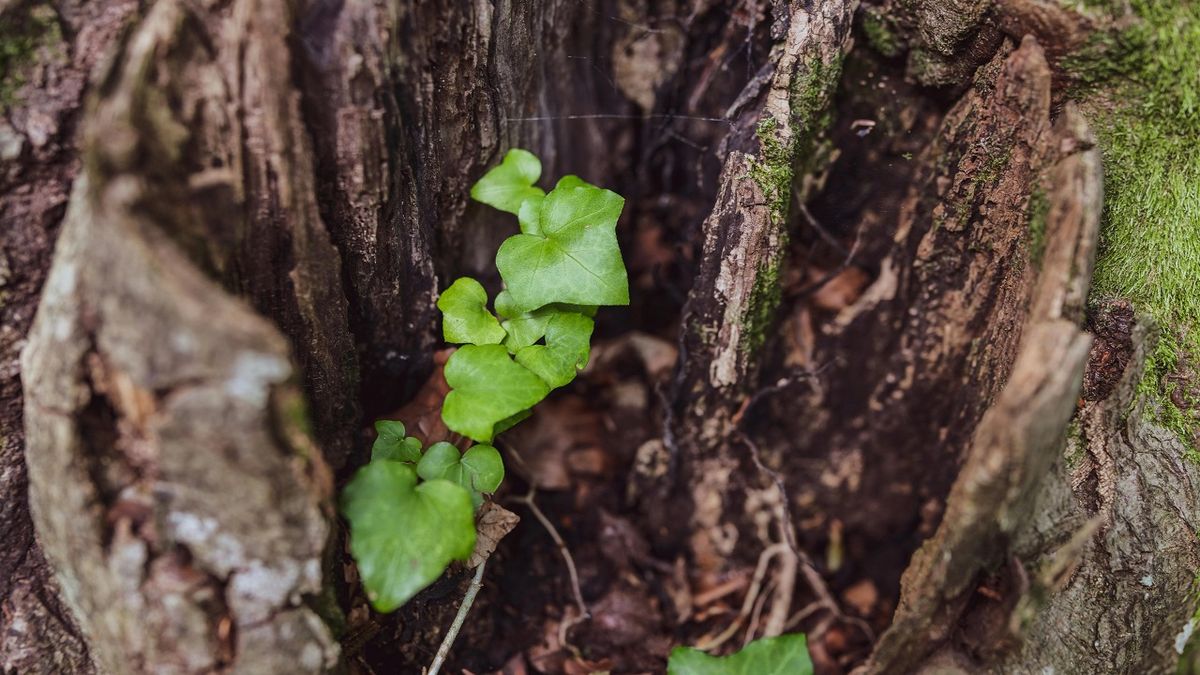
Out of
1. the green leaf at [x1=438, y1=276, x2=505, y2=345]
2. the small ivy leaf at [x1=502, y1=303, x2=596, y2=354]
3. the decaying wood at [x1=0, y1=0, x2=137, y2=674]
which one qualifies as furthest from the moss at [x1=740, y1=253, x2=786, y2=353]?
the decaying wood at [x1=0, y1=0, x2=137, y2=674]

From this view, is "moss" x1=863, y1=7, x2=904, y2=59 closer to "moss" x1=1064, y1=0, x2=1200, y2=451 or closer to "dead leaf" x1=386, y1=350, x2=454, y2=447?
"moss" x1=1064, y1=0, x2=1200, y2=451

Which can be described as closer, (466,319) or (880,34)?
(466,319)

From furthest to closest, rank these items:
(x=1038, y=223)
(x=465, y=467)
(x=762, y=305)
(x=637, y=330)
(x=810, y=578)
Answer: (x=637, y=330) < (x=810, y=578) < (x=762, y=305) < (x=465, y=467) < (x=1038, y=223)

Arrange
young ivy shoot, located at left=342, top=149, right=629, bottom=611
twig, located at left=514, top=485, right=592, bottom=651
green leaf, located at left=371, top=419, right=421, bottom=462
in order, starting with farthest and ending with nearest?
twig, located at left=514, top=485, right=592, bottom=651 < green leaf, located at left=371, top=419, right=421, bottom=462 < young ivy shoot, located at left=342, top=149, right=629, bottom=611

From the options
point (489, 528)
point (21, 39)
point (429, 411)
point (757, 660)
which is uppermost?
point (21, 39)

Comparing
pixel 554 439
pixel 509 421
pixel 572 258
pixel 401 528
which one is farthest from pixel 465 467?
pixel 554 439

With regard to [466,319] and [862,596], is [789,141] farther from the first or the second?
[862,596]

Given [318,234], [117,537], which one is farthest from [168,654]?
[318,234]

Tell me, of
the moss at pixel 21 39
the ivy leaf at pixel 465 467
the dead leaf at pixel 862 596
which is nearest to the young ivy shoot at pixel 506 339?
the ivy leaf at pixel 465 467
